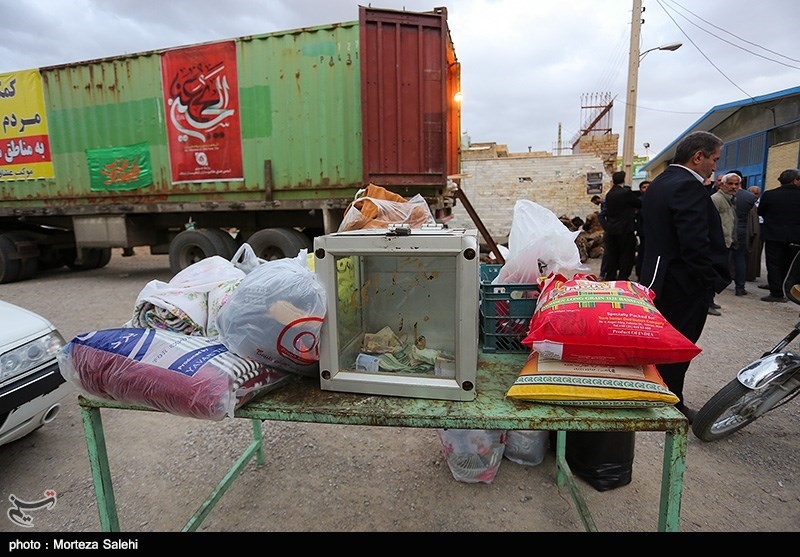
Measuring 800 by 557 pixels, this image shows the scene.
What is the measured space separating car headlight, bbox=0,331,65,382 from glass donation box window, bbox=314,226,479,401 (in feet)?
5.83

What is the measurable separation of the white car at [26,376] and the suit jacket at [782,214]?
7.01m

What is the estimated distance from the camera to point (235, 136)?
5.91 m

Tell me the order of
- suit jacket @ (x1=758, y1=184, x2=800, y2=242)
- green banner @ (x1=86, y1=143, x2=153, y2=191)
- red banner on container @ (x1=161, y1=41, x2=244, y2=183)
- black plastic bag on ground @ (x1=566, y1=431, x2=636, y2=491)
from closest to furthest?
black plastic bag on ground @ (x1=566, y1=431, x2=636, y2=491) → suit jacket @ (x1=758, y1=184, x2=800, y2=242) → red banner on container @ (x1=161, y1=41, x2=244, y2=183) → green banner @ (x1=86, y1=143, x2=153, y2=191)

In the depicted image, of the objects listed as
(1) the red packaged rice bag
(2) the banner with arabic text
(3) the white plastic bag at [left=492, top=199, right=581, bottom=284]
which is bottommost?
(1) the red packaged rice bag

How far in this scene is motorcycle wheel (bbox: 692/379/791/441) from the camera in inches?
86.6

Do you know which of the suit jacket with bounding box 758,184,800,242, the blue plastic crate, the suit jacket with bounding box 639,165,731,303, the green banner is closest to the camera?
the blue plastic crate

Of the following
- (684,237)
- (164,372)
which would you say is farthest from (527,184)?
(164,372)

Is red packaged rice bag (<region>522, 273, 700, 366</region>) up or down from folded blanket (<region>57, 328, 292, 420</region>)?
up

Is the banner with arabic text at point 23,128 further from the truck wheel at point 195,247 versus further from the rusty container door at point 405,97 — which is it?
the rusty container door at point 405,97

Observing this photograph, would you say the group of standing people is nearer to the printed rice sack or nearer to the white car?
the printed rice sack

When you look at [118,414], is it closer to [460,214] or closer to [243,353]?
[243,353]

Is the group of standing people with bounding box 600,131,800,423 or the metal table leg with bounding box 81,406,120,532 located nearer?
the metal table leg with bounding box 81,406,120,532

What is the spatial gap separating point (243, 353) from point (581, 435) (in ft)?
5.36

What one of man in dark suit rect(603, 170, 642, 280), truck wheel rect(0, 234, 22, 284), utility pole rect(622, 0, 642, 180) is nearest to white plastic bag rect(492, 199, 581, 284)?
man in dark suit rect(603, 170, 642, 280)
